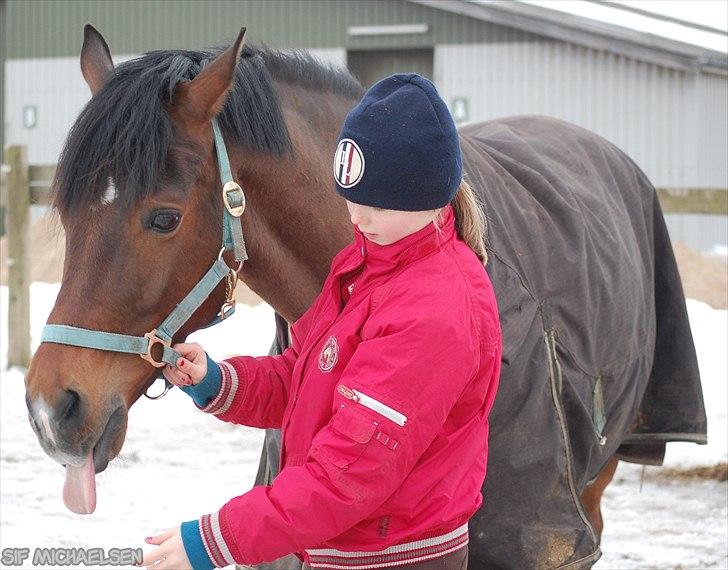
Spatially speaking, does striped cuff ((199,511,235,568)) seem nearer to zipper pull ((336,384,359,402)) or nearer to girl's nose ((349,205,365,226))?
zipper pull ((336,384,359,402))

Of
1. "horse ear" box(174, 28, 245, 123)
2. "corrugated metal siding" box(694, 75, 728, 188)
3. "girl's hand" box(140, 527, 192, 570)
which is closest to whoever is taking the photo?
"girl's hand" box(140, 527, 192, 570)

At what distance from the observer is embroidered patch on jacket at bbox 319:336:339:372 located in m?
1.62

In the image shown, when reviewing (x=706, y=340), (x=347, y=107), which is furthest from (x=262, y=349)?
(x=347, y=107)

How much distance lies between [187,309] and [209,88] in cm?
42

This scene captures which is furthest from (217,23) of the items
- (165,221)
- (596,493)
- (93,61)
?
(165,221)

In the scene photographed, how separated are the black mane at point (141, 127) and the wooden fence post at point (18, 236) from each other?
16.2 ft

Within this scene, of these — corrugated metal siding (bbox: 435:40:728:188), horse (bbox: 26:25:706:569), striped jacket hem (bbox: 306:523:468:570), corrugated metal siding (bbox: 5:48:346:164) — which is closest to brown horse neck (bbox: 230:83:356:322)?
horse (bbox: 26:25:706:569)

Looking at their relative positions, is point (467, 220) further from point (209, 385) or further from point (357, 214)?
point (209, 385)

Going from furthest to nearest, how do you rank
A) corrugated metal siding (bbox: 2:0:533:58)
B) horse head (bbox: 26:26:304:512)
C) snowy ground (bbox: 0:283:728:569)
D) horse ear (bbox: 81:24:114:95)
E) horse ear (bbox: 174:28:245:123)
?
corrugated metal siding (bbox: 2:0:533:58)
snowy ground (bbox: 0:283:728:569)
horse ear (bbox: 81:24:114:95)
horse ear (bbox: 174:28:245:123)
horse head (bbox: 26:26:304:512)

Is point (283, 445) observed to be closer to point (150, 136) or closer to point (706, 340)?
point (150, 136)

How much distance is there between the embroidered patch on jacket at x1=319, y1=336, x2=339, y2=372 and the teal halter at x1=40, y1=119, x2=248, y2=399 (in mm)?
308

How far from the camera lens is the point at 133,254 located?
5.71 feet

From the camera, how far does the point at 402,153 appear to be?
5.10ft

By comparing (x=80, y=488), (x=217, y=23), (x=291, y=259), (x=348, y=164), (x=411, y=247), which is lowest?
(x=80, y=488)
